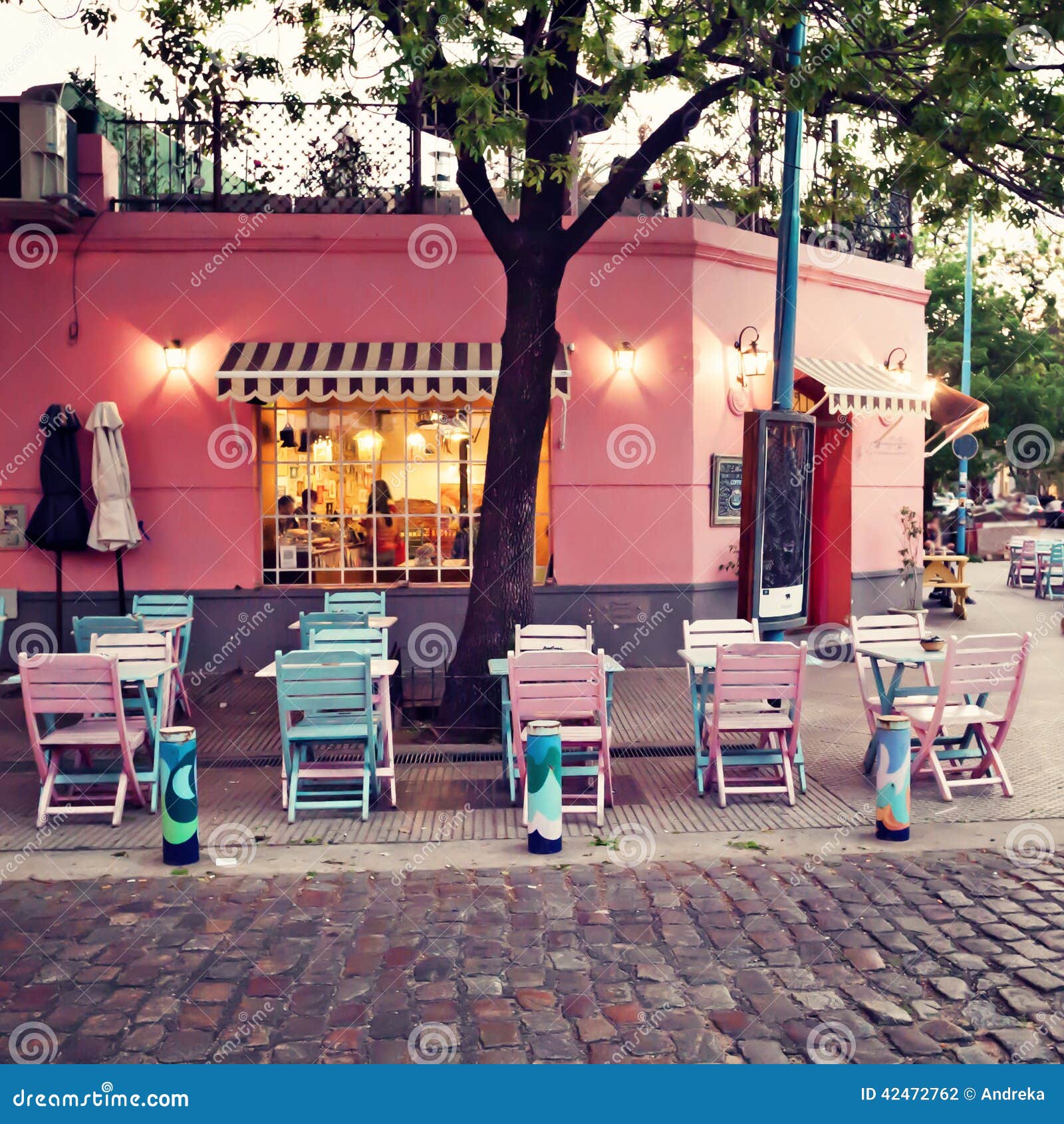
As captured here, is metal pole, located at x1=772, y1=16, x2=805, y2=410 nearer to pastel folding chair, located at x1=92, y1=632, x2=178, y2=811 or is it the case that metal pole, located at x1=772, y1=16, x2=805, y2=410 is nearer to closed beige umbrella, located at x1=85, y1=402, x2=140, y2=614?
pastel folding chair, located at x1=92, y1=632, x2=178, y2=811

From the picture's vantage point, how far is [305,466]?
1168 cm

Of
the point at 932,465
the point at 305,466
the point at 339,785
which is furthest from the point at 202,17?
the point at 932,465

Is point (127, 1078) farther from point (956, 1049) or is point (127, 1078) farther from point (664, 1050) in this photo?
point (956, 1049)

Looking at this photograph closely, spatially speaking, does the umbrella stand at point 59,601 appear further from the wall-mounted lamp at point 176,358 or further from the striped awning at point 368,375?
the striped awning at point 368,375

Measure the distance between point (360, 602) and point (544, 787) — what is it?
15.3ft

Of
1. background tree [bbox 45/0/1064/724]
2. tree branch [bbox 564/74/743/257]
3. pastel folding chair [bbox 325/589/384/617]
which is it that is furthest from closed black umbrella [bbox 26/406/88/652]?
tree branch [bbox 564/74/743/257]

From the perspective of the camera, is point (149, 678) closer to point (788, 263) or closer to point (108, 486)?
point (108, 486)

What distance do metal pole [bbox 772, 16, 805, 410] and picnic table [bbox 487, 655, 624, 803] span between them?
2.74m

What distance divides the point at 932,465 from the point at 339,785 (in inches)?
836

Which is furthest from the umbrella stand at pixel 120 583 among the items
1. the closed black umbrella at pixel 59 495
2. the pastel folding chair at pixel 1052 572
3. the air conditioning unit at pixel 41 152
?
the pastel folding chair at pixel 1052 572

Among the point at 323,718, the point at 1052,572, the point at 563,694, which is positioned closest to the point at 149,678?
the point at 323,718

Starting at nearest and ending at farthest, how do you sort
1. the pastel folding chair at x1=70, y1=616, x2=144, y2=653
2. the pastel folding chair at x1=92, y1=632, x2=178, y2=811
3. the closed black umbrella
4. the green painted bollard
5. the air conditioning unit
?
1. the green painted bollard
2. the pastel folding chair at x1=92, y1=632, x2=178, y2=811
3. the pastel folding chair at x1=70, y1=616, x2=144, y2=653
4. the air conditioning unit
5. the closed black umbrella

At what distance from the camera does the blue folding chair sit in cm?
824

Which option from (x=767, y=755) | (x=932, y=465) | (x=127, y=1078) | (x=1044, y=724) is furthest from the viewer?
(x=932, y=465)
